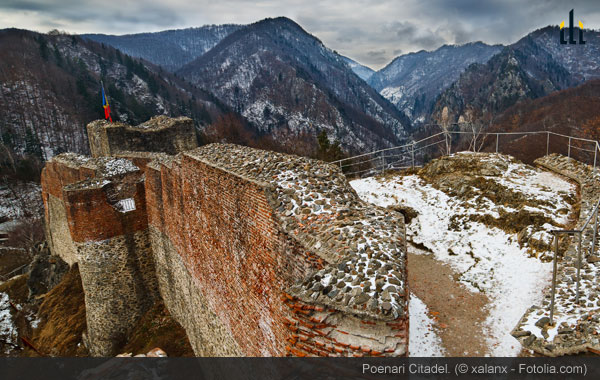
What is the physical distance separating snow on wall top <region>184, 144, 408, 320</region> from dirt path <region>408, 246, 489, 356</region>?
355cm

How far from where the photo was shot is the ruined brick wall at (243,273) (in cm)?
405

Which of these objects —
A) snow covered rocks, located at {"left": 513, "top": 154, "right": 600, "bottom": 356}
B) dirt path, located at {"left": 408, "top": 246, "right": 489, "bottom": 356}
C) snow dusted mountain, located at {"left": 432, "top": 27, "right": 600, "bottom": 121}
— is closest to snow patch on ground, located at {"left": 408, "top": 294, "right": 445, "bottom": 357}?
dirt path, located at {"left": 408, "top": 246, "right": 489, "bottom": 356}

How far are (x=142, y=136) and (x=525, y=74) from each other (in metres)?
156

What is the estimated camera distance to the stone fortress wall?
4176 millimetres

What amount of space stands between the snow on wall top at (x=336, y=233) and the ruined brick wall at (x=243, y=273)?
0.20ft

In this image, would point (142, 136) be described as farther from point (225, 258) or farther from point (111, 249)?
point (225, 258)

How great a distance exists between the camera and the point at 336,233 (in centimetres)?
531

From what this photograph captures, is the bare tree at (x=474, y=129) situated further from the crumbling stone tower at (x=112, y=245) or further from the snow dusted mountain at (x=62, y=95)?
the snow dusted mountain at (x=62, y=95)

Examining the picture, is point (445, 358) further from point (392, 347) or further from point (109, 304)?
point (109, 304)

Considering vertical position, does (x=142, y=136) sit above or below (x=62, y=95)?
below

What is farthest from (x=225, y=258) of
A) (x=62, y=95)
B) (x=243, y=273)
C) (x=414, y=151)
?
(x=62, y=95)

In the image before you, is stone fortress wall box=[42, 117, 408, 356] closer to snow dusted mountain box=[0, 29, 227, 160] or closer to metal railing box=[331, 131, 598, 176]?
metal railing box=[331, 131, 598, 176]

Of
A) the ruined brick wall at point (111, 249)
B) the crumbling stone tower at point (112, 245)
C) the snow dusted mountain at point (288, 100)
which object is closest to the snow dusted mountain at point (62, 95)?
the snow dusted mountain at point (288, 100)

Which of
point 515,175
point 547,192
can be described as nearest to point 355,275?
point 547,192
